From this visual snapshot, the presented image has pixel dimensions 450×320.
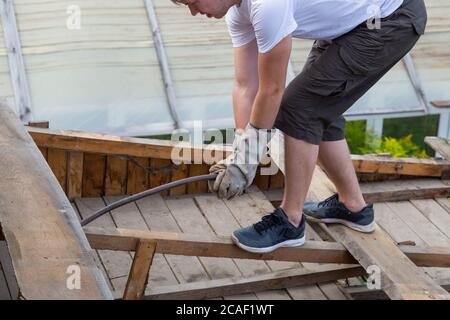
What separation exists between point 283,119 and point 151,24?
3.22 m

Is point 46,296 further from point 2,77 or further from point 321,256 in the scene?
point 2,77

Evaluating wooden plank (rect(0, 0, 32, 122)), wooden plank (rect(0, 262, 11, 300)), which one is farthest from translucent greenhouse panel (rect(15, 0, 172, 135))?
wooden plank (rect(0, 262, 11, 300))

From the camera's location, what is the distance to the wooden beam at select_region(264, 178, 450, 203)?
18.4ft

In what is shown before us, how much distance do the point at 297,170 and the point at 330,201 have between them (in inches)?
20.4

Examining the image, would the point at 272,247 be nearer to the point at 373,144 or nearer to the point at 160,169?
the point at 160,169

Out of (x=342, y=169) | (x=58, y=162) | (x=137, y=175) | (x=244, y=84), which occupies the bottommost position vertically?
(x=137, y=175)

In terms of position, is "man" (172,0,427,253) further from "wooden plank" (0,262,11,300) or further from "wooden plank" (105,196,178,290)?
"wooden plank" (0,262,11,300)

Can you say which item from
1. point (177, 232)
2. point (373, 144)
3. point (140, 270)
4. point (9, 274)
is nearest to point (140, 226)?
point (177, 232)

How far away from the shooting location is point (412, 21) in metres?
3.94

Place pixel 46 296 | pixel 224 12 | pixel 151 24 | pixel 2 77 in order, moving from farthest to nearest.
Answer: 1. pixel 151 24
2. pixel 2 77
3. pixel 224 12
4. pixel 46 296

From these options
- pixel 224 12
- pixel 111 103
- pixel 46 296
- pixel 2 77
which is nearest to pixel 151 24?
pixel 111 103

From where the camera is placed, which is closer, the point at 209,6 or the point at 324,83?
the point at 209,6

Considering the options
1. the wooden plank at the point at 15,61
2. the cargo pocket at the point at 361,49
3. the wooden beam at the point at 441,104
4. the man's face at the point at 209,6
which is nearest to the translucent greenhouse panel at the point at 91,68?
the wooden plank at the point at 15,61

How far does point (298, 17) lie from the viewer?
12.2 ft
